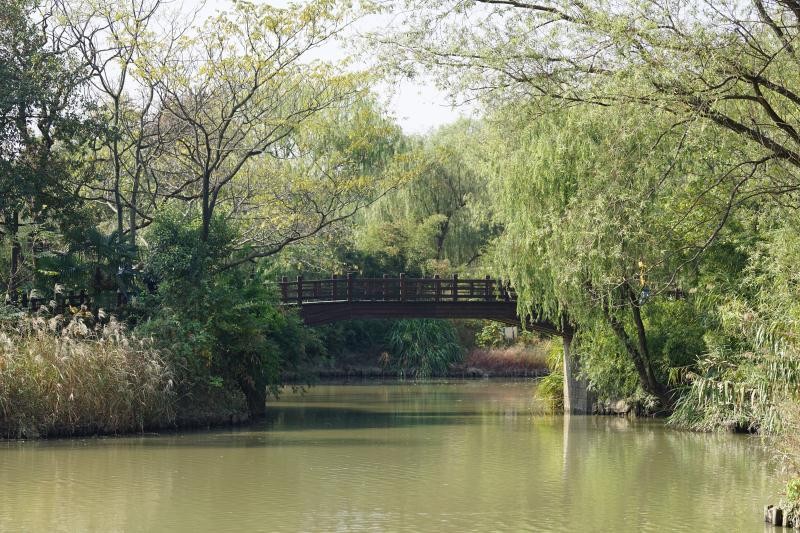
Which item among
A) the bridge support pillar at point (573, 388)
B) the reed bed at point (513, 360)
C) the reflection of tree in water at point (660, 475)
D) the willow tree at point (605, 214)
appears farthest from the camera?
the reed bed at point (513, 360)

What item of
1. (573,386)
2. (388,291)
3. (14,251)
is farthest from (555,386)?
(14,251)

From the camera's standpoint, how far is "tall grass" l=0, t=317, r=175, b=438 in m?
17.4

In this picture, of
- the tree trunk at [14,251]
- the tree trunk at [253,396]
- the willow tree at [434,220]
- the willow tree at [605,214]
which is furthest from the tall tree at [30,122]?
the willow tree at [434,220]

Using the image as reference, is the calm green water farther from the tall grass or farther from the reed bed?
the reed bed

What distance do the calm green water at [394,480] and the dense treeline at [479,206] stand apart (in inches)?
47.1

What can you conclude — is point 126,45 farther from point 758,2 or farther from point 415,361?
point 415,361

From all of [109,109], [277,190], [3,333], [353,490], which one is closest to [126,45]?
[109,109]

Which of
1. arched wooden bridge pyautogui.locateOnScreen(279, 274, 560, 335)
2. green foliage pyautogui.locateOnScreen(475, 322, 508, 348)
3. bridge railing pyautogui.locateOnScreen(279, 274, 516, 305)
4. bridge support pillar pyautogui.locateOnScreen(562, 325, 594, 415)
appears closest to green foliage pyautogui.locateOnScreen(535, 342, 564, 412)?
bridge support pillar pyautogui.locateOnScreen(562, 325, 594, 415)

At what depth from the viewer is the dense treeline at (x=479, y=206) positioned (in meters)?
13.4

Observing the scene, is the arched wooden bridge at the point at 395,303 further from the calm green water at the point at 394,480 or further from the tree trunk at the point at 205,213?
the calm green water at the point at 394,480

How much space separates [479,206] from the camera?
25922 millimetres

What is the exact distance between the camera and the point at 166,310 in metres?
20.2

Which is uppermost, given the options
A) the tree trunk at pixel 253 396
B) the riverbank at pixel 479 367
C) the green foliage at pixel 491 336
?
the green foliage at pixel 491 336

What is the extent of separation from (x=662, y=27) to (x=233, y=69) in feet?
37.5
